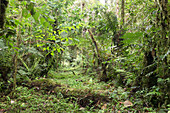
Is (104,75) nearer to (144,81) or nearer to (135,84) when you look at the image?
(135,84)

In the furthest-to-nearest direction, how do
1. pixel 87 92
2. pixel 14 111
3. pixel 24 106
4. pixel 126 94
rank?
pixel 87 92 → pixel 126 94 → pixel 24 106 → pixel 14 111

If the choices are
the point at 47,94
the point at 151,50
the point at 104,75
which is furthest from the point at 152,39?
the point at 47,94

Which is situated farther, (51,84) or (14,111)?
(51,84)

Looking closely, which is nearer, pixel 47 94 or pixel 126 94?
pixel 126 94

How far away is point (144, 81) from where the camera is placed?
308cm

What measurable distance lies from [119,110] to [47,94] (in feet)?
7.20

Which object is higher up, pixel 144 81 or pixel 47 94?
pixel 144 81

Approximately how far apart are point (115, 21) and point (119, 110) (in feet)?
12.2

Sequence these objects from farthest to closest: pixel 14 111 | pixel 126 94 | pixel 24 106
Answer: pixel 126 94
pixel 24 106
pixel 14 111

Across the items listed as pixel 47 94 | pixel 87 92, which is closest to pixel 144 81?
pixel 87 92

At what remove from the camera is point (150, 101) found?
2775 mm

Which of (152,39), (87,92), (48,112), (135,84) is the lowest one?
(48,112)

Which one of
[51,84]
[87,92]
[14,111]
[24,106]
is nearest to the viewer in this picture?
[14,111]

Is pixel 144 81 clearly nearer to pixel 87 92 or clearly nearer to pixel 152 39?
pixel 152 39
